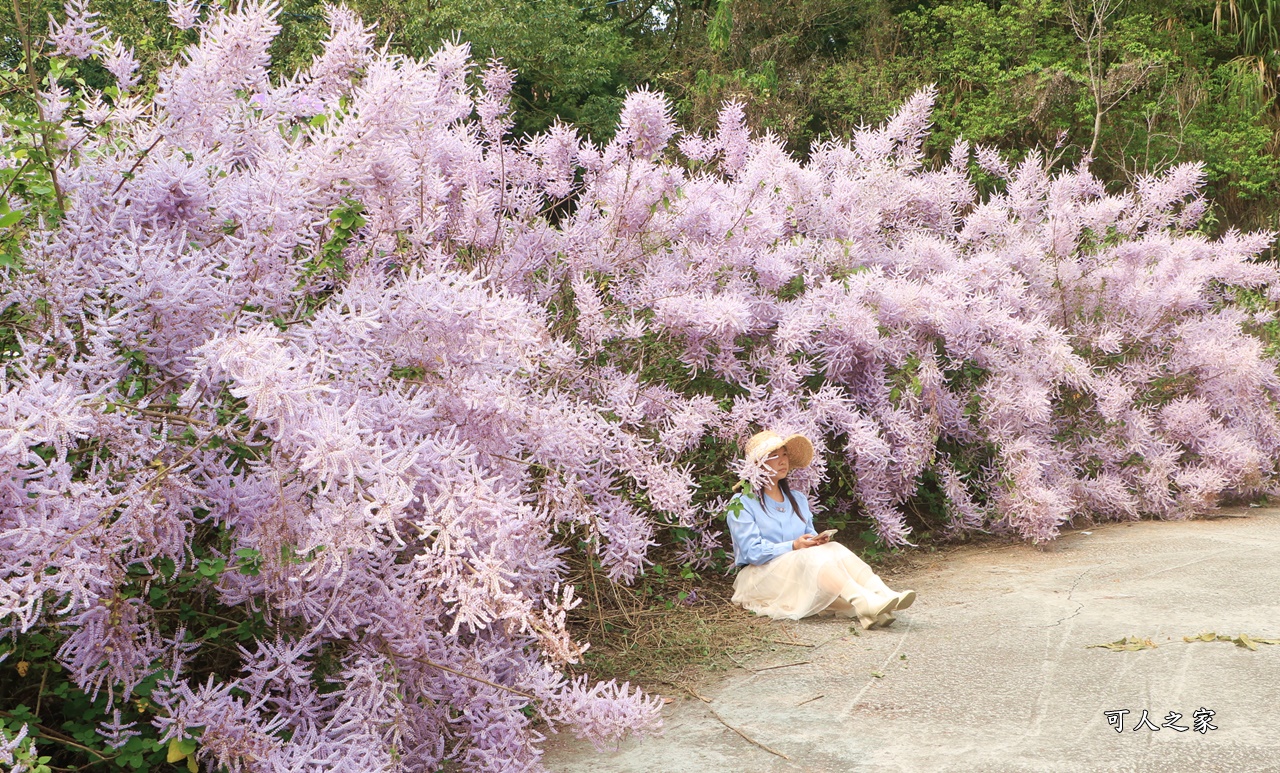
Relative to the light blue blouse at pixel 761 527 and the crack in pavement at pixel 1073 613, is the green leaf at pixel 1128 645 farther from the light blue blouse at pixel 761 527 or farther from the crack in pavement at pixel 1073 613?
the light blue blouse at pixel 761 527

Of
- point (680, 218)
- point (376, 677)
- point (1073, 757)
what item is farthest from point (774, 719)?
point (680, 218)

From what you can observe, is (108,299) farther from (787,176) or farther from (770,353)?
(787,176)

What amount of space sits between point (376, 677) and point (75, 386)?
41.2 inches

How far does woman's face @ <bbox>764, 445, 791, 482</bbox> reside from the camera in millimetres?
5478

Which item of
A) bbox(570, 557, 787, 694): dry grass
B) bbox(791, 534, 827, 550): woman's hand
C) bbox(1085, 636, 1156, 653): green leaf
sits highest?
bbox(791, 534, 827, 550): woman's hand

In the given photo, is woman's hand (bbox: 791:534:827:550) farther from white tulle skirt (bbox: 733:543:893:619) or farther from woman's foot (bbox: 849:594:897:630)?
woman's foot (bbox: 849:594:897:630)

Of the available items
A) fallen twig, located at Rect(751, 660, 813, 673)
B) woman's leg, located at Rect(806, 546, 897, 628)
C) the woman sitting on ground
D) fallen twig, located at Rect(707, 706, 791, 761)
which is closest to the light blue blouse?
the woman sitting on ground

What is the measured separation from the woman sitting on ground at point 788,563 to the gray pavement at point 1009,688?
0.40 feet

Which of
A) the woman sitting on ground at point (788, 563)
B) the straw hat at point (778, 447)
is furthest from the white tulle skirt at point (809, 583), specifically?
the straw hat at point (778, 447)

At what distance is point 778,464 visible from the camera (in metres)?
5.57

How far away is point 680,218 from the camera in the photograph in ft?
21.1

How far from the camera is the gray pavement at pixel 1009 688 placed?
3508 mm

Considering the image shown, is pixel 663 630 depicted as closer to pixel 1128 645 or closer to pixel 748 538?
pixel 748 538

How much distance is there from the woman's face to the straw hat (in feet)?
0.13
